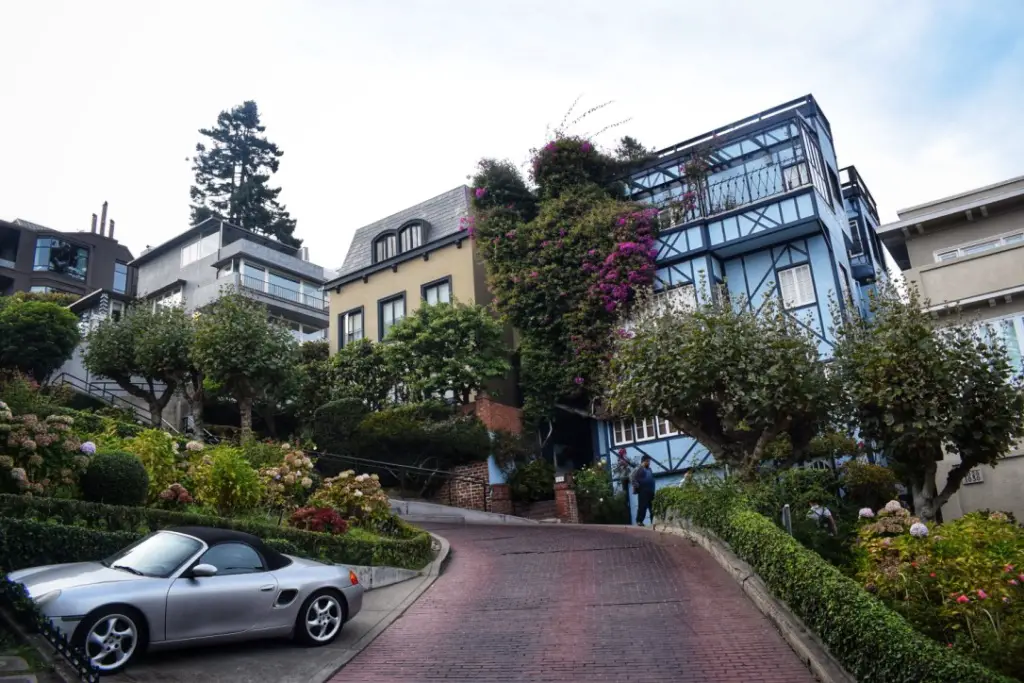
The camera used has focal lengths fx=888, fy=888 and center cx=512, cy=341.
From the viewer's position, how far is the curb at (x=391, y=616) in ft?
29.6

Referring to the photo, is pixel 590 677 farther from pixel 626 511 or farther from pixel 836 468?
pixel 626 511

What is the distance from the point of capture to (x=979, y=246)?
72.5 ft

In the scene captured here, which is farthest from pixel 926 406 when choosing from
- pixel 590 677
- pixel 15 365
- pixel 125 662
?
pixel 15 365

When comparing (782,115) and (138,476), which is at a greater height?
(782,115)

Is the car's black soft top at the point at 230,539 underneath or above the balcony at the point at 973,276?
underneath

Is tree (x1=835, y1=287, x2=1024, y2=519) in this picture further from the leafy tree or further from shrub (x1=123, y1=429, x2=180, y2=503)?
→ the leafy tree

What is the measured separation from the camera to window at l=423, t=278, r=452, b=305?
32250mm

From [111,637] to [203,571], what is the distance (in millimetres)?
1050

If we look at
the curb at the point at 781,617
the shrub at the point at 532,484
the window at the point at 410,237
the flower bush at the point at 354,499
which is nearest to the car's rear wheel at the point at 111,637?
the curb at the point at 781,617

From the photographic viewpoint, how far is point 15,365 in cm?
3033

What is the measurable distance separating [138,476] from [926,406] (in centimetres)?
1245

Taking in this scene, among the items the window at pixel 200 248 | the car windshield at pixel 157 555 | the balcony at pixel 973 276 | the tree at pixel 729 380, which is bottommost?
the car windshield at pixel 157 555

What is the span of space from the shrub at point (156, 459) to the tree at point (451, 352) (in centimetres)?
1342

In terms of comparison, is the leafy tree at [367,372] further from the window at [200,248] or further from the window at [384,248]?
the window at [200,248]
